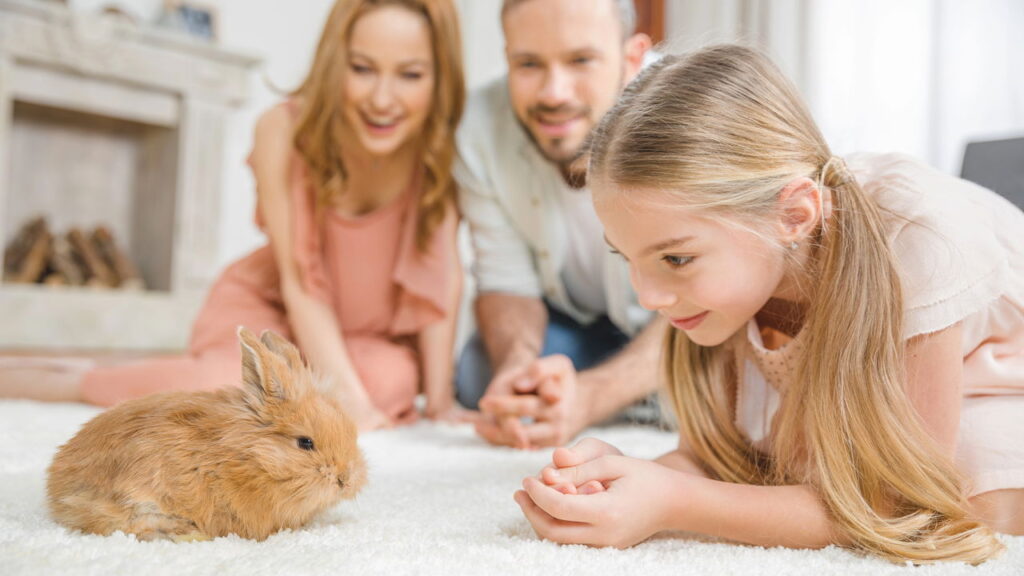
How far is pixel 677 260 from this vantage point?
792 millimetres

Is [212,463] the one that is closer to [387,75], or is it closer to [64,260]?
[387,75]

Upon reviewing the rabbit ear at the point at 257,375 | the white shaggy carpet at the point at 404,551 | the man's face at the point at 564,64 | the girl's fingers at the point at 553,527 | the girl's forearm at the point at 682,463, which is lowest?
the white shaggy carpet at the point at 404,551

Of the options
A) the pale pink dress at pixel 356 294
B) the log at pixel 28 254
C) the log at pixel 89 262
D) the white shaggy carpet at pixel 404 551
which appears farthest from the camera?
the log at pixel 89 262

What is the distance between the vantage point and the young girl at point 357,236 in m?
1.62

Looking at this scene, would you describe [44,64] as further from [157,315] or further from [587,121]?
[587,121]

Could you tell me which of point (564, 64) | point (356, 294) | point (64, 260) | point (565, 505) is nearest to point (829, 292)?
point (565, 505)

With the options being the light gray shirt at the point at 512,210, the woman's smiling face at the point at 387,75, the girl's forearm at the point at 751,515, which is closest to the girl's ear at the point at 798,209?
the girl's forearm at the point at 751,515

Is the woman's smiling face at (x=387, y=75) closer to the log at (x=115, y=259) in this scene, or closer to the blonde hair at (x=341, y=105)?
the blonde hair at (x=341, y=105)

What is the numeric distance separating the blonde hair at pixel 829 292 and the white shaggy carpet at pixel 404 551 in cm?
5

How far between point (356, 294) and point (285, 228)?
0.24 m

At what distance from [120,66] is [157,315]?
1.10 metres

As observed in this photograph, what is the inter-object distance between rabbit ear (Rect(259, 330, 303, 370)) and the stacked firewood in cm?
325

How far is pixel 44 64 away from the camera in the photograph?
3445 mm

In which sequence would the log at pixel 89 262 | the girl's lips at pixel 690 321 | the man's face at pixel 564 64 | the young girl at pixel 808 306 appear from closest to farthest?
the young girl at pixel 808 306 < the girl's lips at pixel 690 321 < the man's face at pixel 564 64 < the log at pixel 89 262
